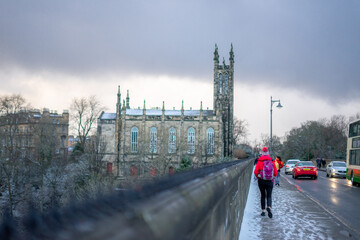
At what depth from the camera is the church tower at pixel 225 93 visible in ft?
284

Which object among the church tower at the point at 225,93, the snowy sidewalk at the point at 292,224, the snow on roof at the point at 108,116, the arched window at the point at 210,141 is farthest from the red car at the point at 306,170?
the snow on roof at the point at 108,116

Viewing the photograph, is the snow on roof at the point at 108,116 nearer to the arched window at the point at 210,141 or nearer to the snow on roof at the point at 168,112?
the snow on roof at the point at 168,112

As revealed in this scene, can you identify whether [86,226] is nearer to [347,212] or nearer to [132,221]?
[132,221]

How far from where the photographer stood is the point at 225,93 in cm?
9112

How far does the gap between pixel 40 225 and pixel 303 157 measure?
104 m

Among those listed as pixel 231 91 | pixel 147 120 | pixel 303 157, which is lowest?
pixel 303 157

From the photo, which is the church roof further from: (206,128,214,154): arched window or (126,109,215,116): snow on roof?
(206,128,214,154): arched window

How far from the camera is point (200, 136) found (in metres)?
82.7

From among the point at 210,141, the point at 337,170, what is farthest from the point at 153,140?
the point at 337,170

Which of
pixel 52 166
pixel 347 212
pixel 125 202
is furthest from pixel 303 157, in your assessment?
pixel 125 202

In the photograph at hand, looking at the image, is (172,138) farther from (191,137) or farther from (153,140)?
(153,140)

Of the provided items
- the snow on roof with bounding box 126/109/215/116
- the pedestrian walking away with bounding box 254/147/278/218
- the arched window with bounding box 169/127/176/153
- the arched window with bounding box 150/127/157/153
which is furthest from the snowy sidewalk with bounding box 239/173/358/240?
the snow on roof with bounding box 126/109/215/116

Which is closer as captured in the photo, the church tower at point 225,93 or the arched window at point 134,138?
the arched window at point 134,138

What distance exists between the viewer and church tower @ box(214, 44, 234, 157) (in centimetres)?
8657
